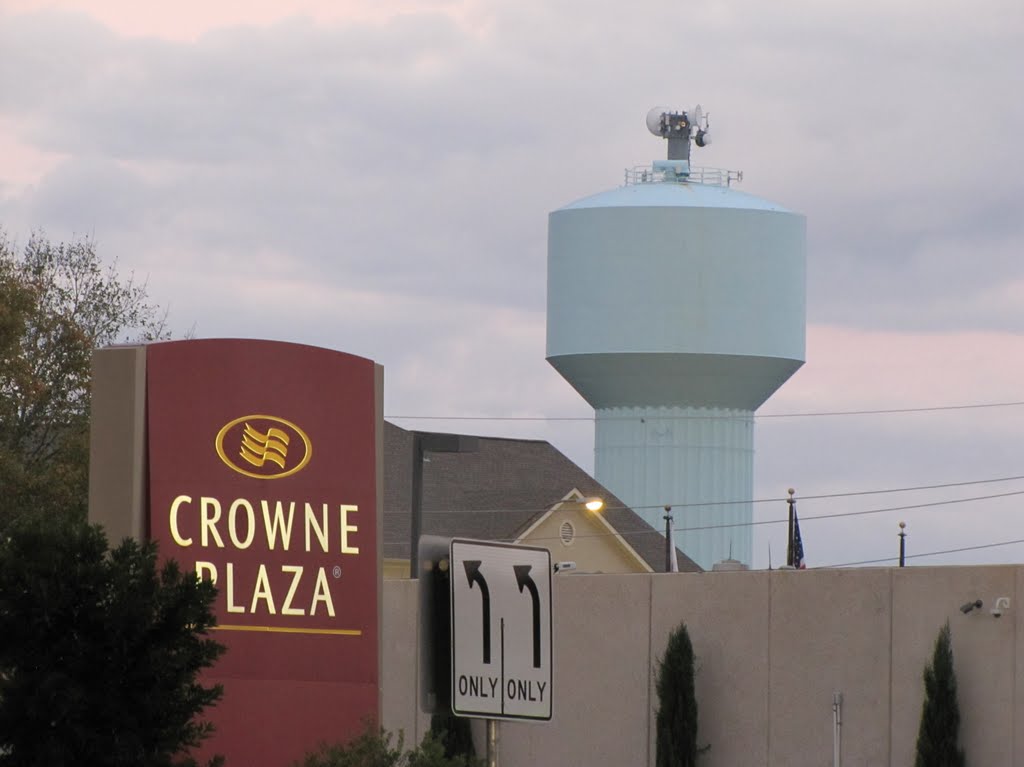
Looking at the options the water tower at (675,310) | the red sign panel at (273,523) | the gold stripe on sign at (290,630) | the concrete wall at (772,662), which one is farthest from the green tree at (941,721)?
the water tower at (675,310)

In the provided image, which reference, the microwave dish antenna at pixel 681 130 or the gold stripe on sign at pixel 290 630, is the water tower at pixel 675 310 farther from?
the gold stripe on sign at pixel 290 630

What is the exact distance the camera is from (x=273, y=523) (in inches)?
628

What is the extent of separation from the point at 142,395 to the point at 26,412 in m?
25.2

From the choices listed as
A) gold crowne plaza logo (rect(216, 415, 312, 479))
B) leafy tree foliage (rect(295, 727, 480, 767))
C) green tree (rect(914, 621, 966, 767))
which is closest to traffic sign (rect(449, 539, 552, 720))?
leafy tree foliage (rect(295, 727, 480, 767))

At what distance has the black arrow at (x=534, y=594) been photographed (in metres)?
9.50

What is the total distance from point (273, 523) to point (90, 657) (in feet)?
15.5

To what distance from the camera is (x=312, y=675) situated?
16109 mm

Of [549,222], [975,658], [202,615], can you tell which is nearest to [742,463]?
[549,222]

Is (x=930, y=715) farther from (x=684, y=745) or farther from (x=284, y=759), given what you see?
(x=284, y=759)

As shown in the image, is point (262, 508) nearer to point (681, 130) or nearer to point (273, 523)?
point (273, 523)

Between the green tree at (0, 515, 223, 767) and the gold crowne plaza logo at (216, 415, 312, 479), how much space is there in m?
4.45

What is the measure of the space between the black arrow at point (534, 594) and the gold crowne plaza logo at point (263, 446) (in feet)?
22.0

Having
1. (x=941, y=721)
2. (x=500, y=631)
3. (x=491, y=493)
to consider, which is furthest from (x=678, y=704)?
(x=491, y=493)

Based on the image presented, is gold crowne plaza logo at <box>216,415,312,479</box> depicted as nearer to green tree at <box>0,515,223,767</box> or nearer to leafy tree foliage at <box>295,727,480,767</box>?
leafy tree foliage at <box>295,727,480,767</box>
